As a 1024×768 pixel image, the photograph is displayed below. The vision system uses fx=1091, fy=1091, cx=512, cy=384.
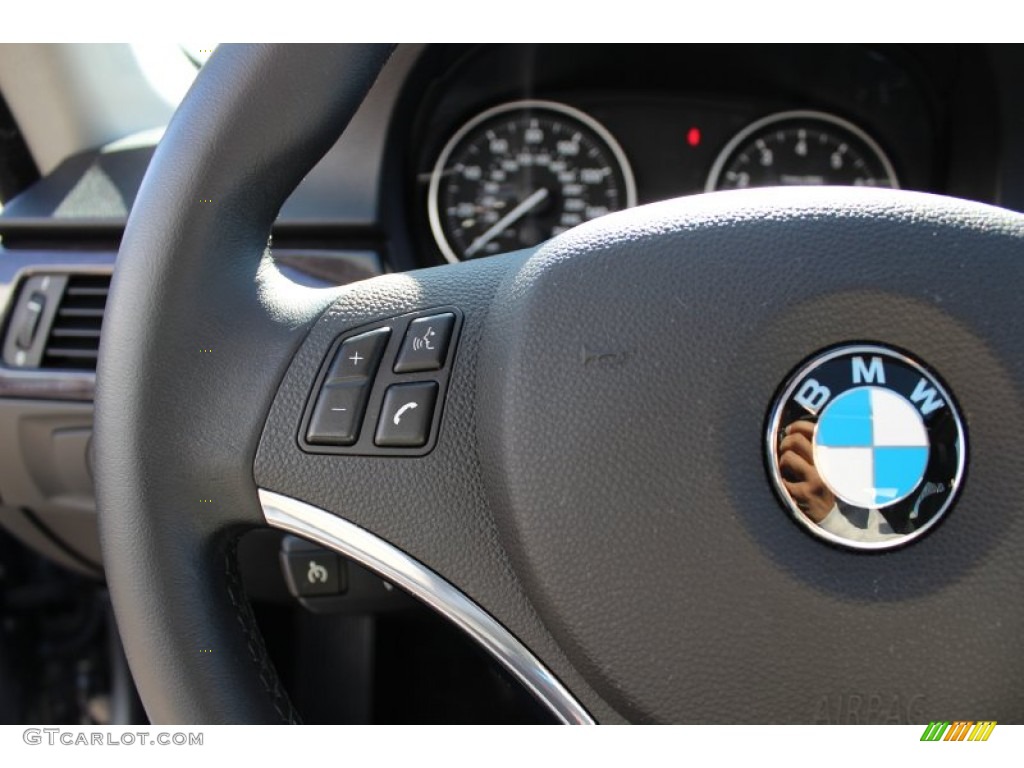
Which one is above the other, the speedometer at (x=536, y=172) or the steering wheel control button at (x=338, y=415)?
the speedometer at (x=536, y=172)

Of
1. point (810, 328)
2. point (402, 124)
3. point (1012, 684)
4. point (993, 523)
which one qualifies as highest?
point (402, 124)

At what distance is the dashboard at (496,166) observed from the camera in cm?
125

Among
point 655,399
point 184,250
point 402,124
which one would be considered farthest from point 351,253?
point 655,399

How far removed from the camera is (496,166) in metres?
1.48

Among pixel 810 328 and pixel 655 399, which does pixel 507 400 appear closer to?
pixel 655 399

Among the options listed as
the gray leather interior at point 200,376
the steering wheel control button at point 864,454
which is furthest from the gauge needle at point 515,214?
the steering wheel control button at point 864,454

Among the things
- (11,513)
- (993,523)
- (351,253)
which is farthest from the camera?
(11,513)

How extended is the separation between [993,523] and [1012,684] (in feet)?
0.35

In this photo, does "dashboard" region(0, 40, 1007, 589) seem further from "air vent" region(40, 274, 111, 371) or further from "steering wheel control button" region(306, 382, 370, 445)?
"steering wheel control button" region(306, 382, 370, 445)

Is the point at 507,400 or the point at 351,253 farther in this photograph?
the point at 351,253

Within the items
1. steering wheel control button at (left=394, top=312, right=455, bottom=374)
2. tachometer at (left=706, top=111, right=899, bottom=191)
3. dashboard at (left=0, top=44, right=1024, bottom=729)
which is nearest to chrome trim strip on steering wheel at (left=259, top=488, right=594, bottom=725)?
steering wheel control button at (left=394, top=312, right=455, bottom=374)

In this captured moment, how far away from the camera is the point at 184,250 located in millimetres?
728

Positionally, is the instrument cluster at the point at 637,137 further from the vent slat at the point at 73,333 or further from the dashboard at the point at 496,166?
the vent slat at the point at 73,333

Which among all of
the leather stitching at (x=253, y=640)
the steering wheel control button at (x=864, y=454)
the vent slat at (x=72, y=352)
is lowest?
the leather stitching at (x=253, y=640)
